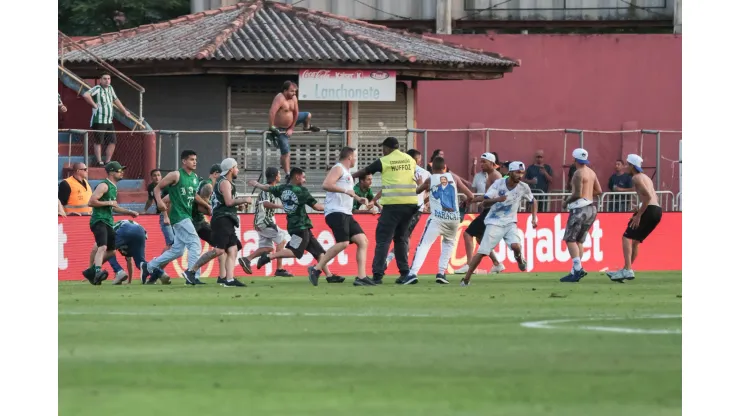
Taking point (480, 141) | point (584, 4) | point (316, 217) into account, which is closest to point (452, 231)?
point (316, 217)

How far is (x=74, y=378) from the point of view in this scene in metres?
9.70

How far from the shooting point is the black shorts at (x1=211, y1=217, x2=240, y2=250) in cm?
1995

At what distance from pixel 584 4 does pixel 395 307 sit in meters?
26.3

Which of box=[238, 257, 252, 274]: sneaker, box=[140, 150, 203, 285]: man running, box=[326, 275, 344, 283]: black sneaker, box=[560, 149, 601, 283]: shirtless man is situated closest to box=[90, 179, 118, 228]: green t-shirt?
box=[140, 150, 203, 285]: man running

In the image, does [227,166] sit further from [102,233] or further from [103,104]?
[103,104]

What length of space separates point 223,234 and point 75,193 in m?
3.78

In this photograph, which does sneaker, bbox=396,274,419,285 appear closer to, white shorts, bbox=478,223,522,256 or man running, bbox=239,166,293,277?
white shorts, bbox=478,223,522,256

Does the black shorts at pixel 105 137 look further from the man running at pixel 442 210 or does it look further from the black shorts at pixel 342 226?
the man running at pixel 442 210

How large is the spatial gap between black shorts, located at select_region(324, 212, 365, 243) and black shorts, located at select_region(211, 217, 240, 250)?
1349mm

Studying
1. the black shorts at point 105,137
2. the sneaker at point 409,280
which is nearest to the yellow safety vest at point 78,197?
the black shorts at point 105,137

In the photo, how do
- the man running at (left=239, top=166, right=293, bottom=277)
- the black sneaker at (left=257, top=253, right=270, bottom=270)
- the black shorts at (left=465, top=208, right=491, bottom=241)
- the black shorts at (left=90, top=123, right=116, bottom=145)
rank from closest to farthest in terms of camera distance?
1. the black sneaker at (left=257, top=253, right=270, bottom=270)
2. the man running at (left=239, top=166, right=293, bottom=277)
3. the black shorts at (left=465, top=208, right=491, bottom=241)
4. the black shorts at (left=90, top=123, right=116, bottom=145)

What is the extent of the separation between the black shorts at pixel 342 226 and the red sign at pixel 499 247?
4835 millimetres

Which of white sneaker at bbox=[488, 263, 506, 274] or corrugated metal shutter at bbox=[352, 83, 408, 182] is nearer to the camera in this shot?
white sneaker at bbox=[488, 263, 506, 274]

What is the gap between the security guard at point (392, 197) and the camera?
20953 mm
